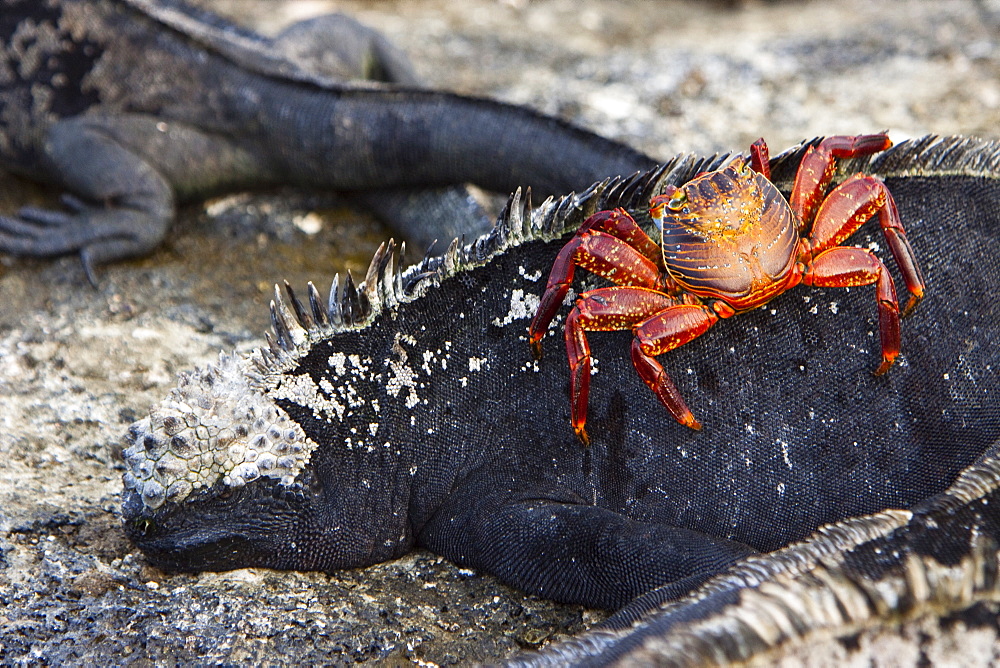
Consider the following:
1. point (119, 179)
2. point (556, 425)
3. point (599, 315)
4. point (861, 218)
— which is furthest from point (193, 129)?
point (861, 218)

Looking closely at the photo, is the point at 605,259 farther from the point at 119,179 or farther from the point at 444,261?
the point at 119,179

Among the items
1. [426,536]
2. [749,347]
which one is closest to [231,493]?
[426,536]

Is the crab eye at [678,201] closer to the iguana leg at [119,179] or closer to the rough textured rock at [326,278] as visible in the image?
the rough textured rock at [326,278]

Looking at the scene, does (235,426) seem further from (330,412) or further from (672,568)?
(672,568)

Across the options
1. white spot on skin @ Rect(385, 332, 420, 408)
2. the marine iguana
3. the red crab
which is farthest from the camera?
the marine iguana

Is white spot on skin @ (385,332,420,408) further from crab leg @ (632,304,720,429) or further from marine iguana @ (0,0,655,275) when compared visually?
marine iguana @ (0,0,655,275)

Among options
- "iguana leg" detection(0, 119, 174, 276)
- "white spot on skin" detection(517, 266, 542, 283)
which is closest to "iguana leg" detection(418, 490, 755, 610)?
"white spot on skin" detection(517, 266, 542, 283)
